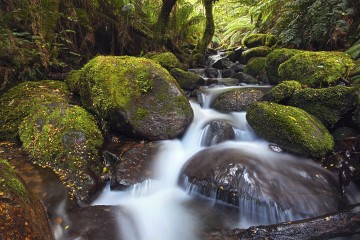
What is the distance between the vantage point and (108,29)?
6613 mm

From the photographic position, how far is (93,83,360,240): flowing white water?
285 cm

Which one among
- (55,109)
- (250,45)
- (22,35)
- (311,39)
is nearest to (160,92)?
(55,109)

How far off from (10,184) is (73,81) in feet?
9.85

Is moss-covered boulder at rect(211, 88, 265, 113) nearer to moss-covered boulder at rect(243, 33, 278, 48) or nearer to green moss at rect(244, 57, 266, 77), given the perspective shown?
green moss at rect(244, 57, 266, 77)

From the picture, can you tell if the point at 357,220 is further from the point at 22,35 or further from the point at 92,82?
the point at 22,35

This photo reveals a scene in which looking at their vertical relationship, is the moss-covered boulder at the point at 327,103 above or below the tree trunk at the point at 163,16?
below

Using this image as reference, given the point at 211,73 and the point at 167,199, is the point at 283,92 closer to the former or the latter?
the point at 167,199

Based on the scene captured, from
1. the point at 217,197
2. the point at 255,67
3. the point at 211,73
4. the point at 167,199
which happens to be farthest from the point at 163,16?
the point at 217,197

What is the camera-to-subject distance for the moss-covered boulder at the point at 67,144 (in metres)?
3.10

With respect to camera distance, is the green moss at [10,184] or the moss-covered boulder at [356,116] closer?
the green moss at [10,184]

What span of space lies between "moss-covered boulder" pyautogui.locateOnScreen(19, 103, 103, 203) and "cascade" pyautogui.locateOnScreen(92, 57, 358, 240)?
0.30m

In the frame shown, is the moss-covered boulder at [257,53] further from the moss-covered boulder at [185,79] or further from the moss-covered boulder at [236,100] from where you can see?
the moss-covered boulder at [236,100]

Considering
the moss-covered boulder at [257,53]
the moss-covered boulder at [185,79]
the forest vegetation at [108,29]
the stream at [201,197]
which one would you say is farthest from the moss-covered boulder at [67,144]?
Result: the moss-covered boulder at [257,53]

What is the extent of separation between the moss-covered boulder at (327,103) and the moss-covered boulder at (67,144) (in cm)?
333
